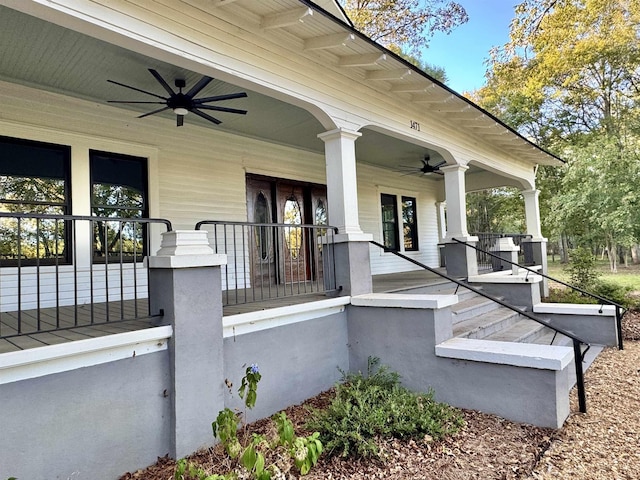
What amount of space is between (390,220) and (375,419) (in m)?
7.23

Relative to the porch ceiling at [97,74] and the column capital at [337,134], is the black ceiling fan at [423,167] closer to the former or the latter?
the porch ceiling at [97,74]

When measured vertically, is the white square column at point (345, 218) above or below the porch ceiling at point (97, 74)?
below

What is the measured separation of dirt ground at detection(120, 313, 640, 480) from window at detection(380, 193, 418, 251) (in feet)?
20.1

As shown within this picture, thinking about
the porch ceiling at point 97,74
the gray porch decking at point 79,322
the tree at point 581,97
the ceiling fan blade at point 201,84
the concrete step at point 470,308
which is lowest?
the concrete step at point 470,308

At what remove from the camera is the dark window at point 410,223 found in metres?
10.4

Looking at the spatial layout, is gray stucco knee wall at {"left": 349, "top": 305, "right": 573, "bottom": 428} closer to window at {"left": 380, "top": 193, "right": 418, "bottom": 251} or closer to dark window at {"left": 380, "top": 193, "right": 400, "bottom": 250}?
window at {"left": 380, "top": 193, "right": 418, "bottom": 251}

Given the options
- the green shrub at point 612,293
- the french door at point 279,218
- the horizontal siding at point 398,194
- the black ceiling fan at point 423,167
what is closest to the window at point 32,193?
the french door at point 279,218

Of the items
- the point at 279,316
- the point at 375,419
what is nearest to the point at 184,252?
the point at 279,316

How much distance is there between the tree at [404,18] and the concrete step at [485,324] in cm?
1217

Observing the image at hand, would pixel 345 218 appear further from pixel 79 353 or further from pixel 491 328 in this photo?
pixel 79 353

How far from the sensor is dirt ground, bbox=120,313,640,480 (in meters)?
2.68

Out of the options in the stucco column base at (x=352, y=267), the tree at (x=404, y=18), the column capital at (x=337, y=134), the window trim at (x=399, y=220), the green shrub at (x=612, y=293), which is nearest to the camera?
the stucco column base at (x=352, y=267)

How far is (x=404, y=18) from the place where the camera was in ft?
49.0

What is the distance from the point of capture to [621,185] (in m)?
11.9
